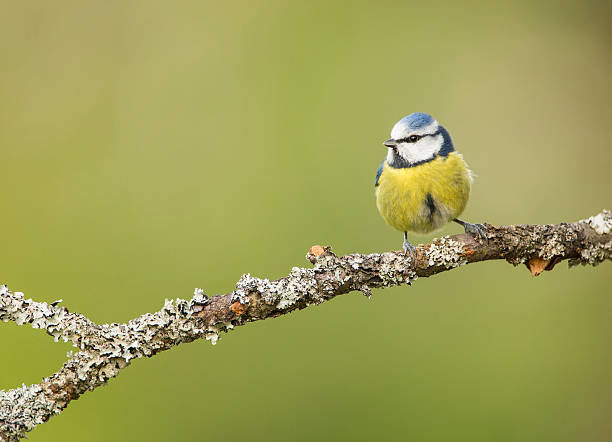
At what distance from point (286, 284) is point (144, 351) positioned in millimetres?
396

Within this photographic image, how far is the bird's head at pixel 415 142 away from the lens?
8.13 feet

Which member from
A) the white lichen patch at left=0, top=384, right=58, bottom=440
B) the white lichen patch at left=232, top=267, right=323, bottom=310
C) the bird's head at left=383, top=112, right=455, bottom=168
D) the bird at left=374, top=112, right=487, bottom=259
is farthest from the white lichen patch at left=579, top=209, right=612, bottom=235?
the white lichen patch at left=0, top=384, right=58, bottom=440

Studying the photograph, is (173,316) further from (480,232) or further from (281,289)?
(480,232)

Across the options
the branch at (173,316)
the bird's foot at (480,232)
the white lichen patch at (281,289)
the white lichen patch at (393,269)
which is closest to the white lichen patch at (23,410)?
the branch at (173,316)

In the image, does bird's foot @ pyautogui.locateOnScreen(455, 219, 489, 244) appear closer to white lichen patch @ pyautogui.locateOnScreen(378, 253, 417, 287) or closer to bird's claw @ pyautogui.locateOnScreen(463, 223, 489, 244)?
bird's claw @ pyautogui.locateOnScreen(463, 223, 489, 244)

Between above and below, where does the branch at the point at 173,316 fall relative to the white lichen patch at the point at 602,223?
below

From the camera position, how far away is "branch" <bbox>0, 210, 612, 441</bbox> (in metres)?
1.49

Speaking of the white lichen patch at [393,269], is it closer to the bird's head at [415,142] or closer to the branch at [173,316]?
the branch at [173,316]

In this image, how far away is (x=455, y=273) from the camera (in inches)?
123

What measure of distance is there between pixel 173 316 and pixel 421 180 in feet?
4.01

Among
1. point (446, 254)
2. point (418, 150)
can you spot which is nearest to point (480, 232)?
point (446, 254)

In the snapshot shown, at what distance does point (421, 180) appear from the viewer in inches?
95.0

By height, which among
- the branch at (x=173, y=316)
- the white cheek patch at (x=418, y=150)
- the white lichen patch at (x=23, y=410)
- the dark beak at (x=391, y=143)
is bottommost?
the white lichen patch at (x=23, y=410)

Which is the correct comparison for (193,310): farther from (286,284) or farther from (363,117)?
(363,117)
